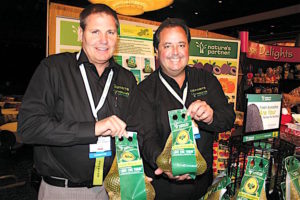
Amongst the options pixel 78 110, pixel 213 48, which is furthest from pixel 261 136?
pixel 213 48

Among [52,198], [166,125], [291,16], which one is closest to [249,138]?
[166,125]

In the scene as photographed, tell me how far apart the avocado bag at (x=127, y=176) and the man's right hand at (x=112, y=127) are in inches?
2.2

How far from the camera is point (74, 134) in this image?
3.96 feet

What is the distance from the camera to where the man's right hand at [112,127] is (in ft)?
3.76

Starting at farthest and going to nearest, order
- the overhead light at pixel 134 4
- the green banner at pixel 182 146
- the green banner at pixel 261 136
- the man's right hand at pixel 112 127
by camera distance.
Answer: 1. the overhead light at pixel 134 4
2. the green banner at pixel 261 136
3. the green banner at pixel 182 146
4. the man's right hand at pixel 112 127

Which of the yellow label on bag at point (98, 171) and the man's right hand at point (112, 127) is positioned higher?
the man's right hand at point (112, 127)

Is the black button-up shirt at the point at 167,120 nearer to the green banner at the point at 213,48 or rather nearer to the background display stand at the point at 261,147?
the background display stand at the point at 261,147

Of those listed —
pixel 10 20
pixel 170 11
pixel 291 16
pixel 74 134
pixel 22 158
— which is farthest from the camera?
pixel 10 20

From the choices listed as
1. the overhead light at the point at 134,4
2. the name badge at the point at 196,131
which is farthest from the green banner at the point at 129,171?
the overhead light at the point at 134,4

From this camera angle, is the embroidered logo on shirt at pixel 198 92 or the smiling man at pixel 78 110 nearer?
the smiling man at pixel 78 110

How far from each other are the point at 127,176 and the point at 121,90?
0.51 m

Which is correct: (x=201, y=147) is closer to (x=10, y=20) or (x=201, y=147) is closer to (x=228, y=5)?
(x=228, y=5)

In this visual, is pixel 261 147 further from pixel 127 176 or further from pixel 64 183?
pixel 64 183

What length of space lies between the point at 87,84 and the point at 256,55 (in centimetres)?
611
